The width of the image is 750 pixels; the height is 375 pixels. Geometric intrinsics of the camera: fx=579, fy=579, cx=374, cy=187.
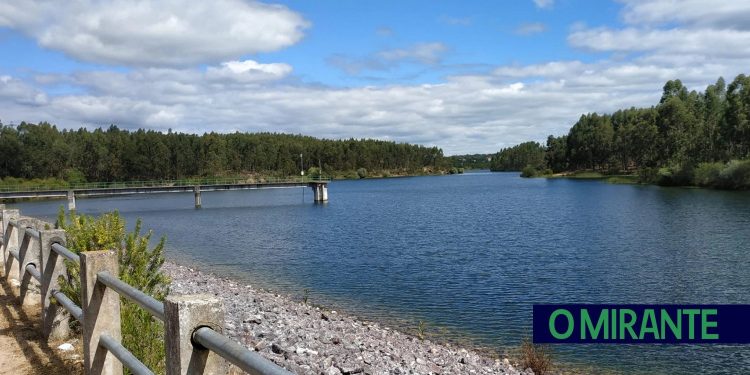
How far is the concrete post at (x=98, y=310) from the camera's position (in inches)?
239

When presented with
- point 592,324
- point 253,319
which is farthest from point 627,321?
point 253,319

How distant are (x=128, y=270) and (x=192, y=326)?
6.94m

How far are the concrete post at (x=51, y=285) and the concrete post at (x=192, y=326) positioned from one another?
593 cm

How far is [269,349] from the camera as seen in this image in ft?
41.0

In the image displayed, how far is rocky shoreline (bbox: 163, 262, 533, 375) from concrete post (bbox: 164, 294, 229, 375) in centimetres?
768

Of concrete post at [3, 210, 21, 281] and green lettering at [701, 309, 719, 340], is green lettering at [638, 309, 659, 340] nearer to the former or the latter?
green lettering at [701, 309, 719, 340]

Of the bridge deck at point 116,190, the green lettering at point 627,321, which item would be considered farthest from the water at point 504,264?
the bridge deck at point 116,190

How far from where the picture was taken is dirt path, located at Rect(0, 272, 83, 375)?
739cm

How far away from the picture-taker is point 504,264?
95.8 ft

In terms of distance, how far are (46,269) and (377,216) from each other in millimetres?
54721

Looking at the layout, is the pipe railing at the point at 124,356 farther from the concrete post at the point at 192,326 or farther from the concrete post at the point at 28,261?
the concrete post at the point at 28,261

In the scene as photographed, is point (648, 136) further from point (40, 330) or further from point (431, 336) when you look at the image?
point (40, 330)

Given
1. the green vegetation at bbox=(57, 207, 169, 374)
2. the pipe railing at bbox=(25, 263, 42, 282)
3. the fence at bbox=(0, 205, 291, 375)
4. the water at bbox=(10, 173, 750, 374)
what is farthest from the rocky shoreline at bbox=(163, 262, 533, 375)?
the fence at bbox=(0, 205, 291, 375)

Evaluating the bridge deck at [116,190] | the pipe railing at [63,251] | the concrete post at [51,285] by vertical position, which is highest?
the pipe railing at [63,251]
